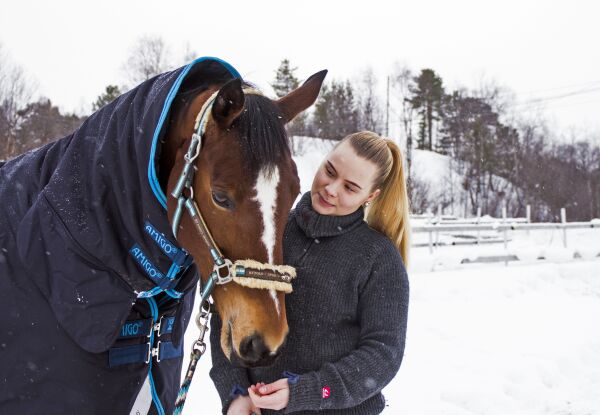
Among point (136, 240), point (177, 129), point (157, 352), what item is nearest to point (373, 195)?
point (177, 129)

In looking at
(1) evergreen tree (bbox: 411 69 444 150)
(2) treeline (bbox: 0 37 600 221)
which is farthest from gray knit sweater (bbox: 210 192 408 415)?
(1) evergreen tree (bbox: 411 69 444 150)

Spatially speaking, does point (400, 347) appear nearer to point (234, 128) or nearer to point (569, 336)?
point (234, 128)

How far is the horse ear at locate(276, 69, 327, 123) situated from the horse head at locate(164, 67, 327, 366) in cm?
26

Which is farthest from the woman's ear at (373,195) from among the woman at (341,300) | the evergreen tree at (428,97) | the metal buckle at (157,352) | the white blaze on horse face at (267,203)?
the evergreen tree at (428,97)

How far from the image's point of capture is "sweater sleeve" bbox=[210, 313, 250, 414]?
5.77 ft

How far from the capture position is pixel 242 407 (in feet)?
5.56

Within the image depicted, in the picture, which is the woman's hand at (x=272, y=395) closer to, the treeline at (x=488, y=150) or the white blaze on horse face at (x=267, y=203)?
the white blaze on horse face at (x=267, y=203)

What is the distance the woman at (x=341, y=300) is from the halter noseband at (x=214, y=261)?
12.0 inches

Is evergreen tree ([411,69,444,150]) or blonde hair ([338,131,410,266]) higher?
evergreen tree ([411,69,444,150])

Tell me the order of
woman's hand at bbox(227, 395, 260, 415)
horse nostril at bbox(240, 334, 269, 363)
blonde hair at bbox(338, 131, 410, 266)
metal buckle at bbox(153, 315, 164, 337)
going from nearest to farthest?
1. horse nostril at bbox(240, 334, 269, 363)
2. woman's hand at bbox(227, 395, 260, 415)
3. metal buckle at bbox(153, 315, 164, 337)
4. blonde hair at bbox(338, 131, 410, 266)

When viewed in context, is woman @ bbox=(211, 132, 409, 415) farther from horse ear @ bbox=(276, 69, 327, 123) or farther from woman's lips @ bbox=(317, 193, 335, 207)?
horse ear @ bbox=(276, 69, 327, 123)

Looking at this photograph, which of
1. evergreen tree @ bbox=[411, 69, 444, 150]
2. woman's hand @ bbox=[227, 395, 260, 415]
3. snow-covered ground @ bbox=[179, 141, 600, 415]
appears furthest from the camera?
evergreen tree @ bbox=[411, 69, 444, 150]

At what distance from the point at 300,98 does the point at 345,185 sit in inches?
16.4

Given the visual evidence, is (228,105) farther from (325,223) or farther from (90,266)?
(90,266)
